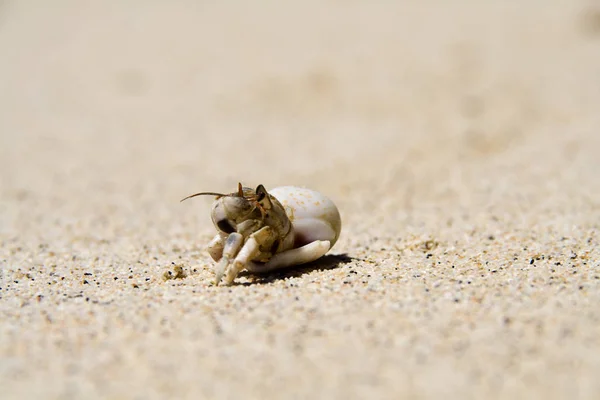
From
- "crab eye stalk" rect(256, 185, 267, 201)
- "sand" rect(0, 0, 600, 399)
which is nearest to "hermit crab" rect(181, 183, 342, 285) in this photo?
"crab eye stalk" rect(256, 185, 267, 201)

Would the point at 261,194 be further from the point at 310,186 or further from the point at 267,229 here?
the point at 310,186

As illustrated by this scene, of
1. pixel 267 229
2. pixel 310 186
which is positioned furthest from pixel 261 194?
pixel 310 186

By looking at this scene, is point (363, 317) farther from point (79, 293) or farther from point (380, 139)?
point (380, 139)

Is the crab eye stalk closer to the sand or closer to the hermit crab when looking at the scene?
the hermit crab

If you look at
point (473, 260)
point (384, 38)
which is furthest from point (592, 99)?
point (473, 260)

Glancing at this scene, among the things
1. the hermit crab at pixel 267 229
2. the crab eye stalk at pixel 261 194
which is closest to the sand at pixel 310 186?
the hermit crab at pixel 267 229

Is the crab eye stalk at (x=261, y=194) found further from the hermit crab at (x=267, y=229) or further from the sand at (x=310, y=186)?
the sand at (x=310, y=186)
